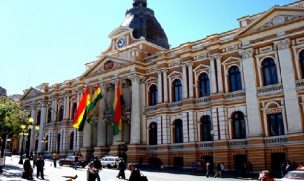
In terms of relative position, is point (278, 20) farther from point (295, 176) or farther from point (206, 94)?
point (295, 176)

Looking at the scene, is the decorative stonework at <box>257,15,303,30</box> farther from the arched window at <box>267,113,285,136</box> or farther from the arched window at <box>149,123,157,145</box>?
the arched window at <box>149,123,157,145</box>

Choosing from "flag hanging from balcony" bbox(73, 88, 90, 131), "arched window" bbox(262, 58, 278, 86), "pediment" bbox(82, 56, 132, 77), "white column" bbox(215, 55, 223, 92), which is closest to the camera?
"arched window" bbox(262, 58, 278, 86)

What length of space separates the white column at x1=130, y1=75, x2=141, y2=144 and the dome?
8361 millimetres

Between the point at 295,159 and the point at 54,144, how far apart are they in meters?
38.7

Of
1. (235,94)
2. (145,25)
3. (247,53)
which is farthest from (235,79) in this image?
(145,25)

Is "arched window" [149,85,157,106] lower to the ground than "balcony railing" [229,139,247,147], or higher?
higher

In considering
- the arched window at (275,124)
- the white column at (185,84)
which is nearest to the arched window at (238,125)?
the arched window at (275,124)

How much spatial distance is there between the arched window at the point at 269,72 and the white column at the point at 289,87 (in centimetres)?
131

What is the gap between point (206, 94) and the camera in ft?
114

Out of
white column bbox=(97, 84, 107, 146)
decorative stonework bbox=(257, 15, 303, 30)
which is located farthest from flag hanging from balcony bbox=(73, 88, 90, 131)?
decorative stonework bbox=(257, 15, 303, 30)

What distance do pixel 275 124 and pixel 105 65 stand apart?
80.8ft

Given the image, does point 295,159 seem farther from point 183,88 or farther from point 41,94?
point 41,94

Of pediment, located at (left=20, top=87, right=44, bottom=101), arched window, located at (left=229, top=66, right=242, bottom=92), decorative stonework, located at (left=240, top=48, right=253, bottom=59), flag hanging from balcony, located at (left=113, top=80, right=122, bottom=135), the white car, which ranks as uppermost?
pediment, located at (left=20, top=87, right=44, bottom=101)

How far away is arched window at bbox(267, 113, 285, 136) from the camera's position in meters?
28.3
